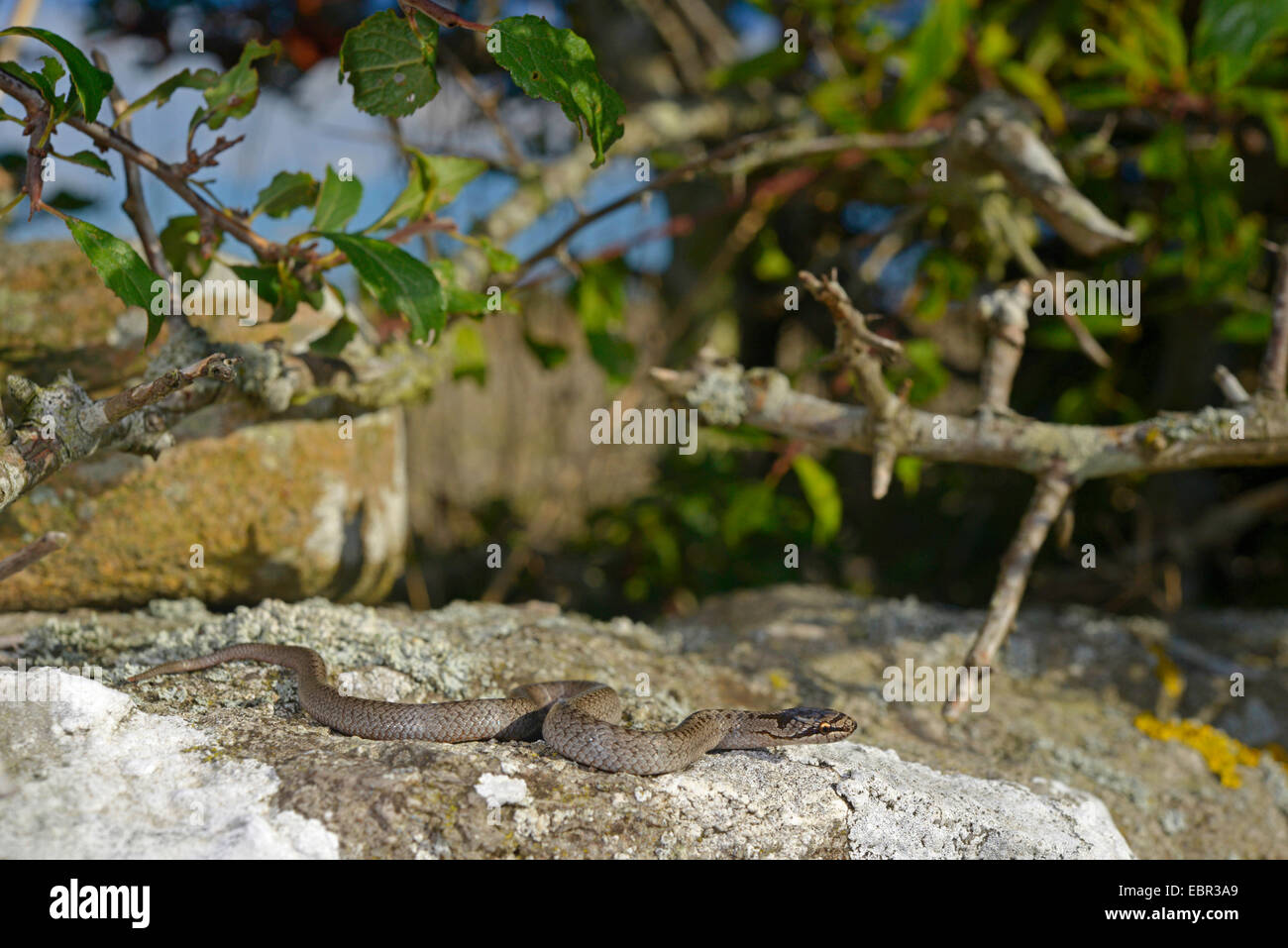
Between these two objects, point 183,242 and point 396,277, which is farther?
point 183,242

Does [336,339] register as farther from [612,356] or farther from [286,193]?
[612,356]

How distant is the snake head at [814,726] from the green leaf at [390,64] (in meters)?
2.16

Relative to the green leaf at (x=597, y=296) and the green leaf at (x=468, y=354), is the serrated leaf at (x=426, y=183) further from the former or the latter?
the green leaf at (x=597, y=296)

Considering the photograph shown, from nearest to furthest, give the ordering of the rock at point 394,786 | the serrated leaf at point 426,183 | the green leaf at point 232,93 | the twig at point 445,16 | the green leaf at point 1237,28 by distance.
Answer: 1. the rock at point 394,786
2. the twig at point 445,16
3. the green leaf at point 232,93
4. the serrated leaf at point 426,183
5. the green leaf at point 1237,28

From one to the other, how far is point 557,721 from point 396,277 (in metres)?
1.40

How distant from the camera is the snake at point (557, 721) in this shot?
2.60 m

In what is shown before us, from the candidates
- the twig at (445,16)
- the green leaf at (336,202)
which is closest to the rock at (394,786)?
the green leaf at (336,202)

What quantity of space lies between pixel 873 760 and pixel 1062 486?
141 centimetres

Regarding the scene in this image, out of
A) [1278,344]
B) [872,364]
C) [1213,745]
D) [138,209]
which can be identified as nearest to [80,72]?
[138,209]

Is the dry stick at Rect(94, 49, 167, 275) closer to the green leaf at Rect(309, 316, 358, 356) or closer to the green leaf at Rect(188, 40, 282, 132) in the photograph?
the green leaf at Rect(188, 40, 282, 132)

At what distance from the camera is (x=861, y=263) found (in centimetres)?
627

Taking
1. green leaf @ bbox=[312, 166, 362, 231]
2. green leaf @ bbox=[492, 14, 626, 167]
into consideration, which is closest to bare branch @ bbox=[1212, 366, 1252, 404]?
green leaf @ bbox=[492, 14, 626, 167]

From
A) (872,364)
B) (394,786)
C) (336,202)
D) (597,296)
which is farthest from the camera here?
(597,296)

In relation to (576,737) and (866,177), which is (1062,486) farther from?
(866,177)
